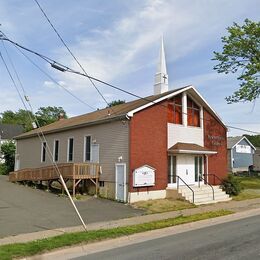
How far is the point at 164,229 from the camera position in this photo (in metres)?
13.0

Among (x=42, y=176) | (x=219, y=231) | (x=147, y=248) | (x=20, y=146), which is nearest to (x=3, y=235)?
(x=147, y=248)

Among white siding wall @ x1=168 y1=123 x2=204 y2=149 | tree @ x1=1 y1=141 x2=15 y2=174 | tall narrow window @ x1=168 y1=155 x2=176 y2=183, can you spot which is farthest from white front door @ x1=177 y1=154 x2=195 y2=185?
tree @ x1=1 y1=141 x2=15 y2=174

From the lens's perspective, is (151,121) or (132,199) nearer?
(132,199)

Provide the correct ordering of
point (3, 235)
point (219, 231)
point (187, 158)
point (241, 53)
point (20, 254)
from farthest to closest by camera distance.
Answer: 1. point (241, 53)
2. point (187, 158)
3. point (219, 231)
4. point (3, 235)
5. point (20, 254)

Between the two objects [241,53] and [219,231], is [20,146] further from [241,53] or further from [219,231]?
[219,231]

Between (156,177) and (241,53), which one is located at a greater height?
(241,53)

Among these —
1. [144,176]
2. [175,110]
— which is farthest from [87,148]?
[175,110]

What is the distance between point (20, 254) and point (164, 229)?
5.60 m

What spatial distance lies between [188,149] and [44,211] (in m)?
10.1

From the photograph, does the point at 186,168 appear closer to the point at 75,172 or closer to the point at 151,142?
the point at 151,142

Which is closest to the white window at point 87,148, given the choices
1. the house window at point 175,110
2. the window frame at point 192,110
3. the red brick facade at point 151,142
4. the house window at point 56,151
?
the house window at point 56,151

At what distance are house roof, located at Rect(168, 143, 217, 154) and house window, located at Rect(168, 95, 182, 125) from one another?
5.21ft

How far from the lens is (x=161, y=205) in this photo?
19.5 m

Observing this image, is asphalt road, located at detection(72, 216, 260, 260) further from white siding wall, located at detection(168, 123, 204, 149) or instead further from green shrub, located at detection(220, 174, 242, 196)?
green shrub, located at detection(220, 174, 242, 196)
